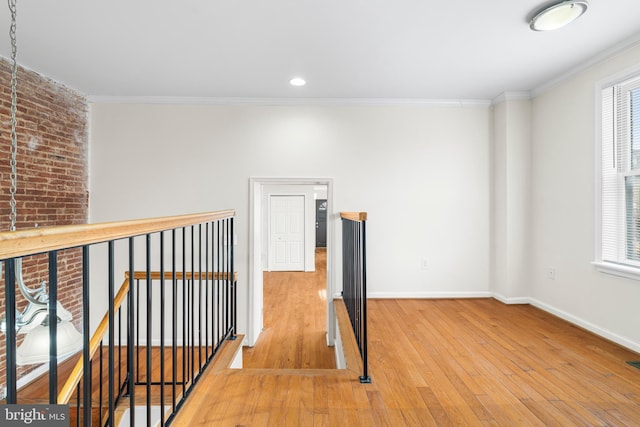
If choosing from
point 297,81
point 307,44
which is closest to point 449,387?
point 307,44

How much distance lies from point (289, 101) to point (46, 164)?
98.1 inches

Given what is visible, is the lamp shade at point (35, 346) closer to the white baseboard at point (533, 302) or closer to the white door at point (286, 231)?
the white baseboard at point (533, 302)

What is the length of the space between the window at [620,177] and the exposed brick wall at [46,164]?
5.00 meters

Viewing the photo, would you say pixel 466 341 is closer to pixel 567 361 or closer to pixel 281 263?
pixel 567 361

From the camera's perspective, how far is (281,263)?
770cm

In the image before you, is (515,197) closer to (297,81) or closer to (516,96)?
(516,96)

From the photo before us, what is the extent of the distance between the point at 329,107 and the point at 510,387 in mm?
3068

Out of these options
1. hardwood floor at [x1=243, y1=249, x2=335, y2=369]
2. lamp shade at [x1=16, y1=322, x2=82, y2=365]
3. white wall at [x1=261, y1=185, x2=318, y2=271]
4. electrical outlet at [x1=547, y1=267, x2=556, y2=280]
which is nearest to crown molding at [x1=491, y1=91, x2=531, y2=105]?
electrical outlet at [x1=547, y1=267, x2=556, y2=280]

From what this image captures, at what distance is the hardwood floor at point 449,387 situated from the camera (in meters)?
1.67

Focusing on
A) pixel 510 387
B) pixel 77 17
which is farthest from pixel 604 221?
pixel 77 17

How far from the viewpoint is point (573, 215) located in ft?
9.76

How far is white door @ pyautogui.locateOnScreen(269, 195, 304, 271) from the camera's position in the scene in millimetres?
7699

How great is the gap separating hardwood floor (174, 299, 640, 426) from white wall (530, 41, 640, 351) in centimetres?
26

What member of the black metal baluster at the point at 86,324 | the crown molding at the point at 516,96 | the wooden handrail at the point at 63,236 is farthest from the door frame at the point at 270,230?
the black metal baluster at the point at 86,324
